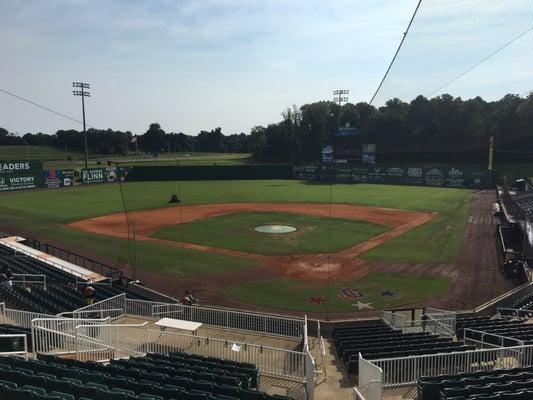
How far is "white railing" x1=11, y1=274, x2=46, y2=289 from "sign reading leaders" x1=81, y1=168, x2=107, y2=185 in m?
55.6

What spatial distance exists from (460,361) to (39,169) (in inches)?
2680

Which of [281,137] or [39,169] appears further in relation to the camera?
[281,137]

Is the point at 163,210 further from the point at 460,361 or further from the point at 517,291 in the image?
the point at 460,361

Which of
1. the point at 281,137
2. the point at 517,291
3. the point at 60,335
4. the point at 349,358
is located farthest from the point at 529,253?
the point at 281,137

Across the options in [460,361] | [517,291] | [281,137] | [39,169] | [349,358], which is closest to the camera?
[460,361]

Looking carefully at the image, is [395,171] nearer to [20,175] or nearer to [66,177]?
[66,177]

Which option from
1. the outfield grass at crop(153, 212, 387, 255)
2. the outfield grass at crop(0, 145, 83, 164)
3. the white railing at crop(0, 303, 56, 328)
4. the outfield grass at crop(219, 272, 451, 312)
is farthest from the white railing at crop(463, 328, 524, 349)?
the outfield grass at crop(0, 145, 83, 164)

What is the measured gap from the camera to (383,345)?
39.7ft

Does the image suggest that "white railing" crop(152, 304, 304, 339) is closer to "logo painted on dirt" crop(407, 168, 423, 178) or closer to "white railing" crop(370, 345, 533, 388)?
"white railing" crop(370, 345, 533, 388)

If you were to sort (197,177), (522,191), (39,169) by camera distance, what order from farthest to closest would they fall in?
(197,177) < (39,169) < (522,191)

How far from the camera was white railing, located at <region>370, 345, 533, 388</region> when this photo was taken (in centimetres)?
995

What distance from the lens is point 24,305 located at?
16.6 m

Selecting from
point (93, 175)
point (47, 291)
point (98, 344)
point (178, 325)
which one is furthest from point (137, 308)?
point (93, 175)

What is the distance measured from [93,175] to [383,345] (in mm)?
71014
